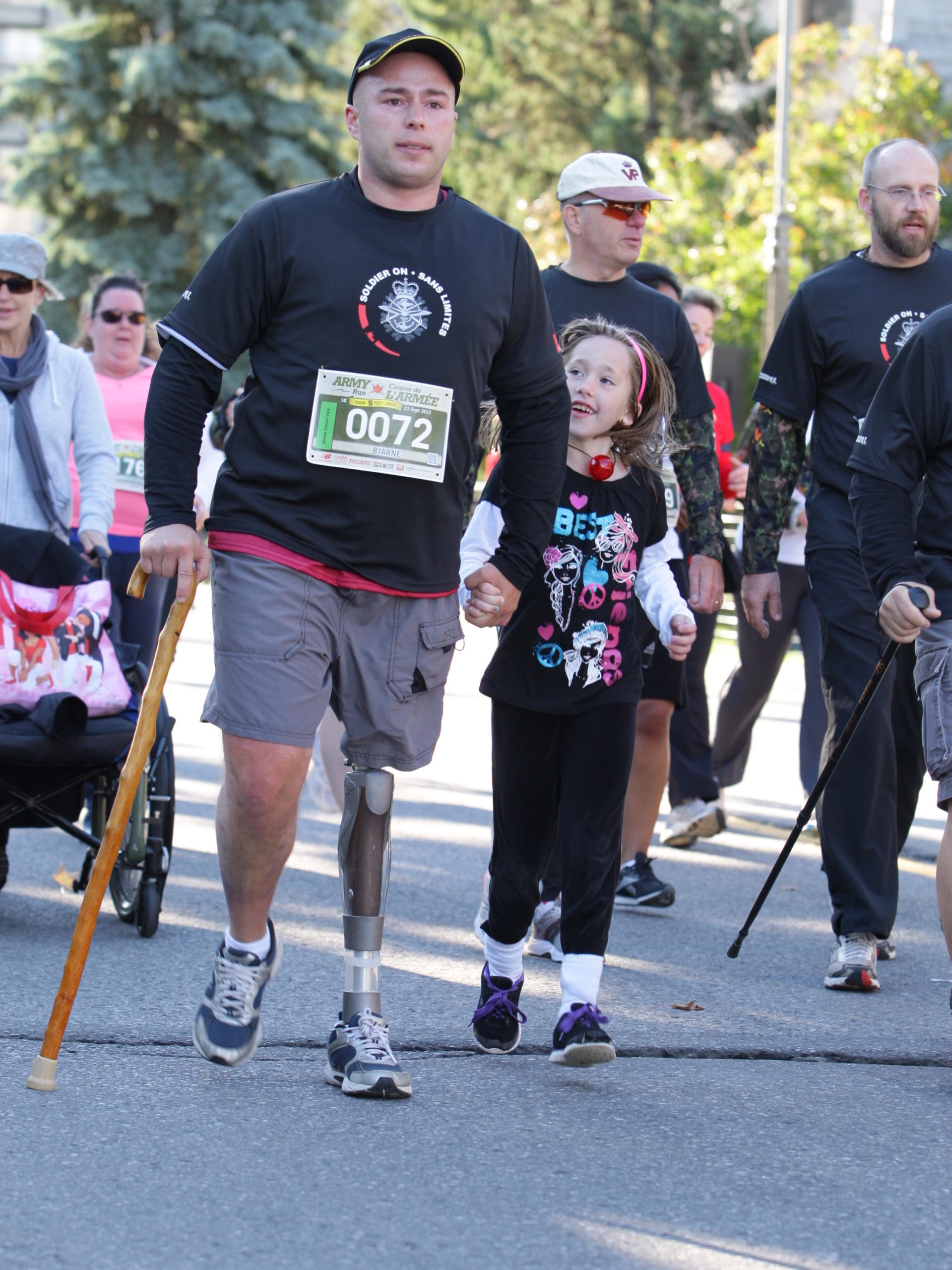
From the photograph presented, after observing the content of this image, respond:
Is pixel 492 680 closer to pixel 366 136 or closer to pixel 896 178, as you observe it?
pixel 366 136

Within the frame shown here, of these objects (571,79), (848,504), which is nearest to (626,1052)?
(848,504)

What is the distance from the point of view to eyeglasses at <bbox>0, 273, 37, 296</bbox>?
20.1 ft

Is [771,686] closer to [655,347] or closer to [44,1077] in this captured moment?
[655,347]

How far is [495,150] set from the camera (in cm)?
4262

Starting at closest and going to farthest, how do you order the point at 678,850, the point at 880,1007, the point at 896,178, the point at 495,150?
the point at 880,1007 → the point at 896,178 → the point at 678,850 → the point at 495,150

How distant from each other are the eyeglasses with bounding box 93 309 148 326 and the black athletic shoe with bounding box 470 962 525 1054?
4.24 m

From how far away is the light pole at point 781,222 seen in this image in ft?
65.0

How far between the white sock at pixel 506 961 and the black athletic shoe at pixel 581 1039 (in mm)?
226

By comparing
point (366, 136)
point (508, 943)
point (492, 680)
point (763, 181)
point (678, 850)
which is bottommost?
point (678, 850)

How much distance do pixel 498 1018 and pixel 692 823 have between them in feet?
11.1

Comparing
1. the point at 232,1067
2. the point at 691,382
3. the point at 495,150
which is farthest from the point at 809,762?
the point at 495,150

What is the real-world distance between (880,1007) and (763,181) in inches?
920

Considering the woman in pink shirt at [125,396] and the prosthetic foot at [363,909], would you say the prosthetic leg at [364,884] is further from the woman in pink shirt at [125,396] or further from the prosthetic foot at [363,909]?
the woman in pink shirt at [125,396]

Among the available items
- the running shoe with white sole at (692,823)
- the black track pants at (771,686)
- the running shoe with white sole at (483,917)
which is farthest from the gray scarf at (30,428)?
the black track pants at (771,686)
